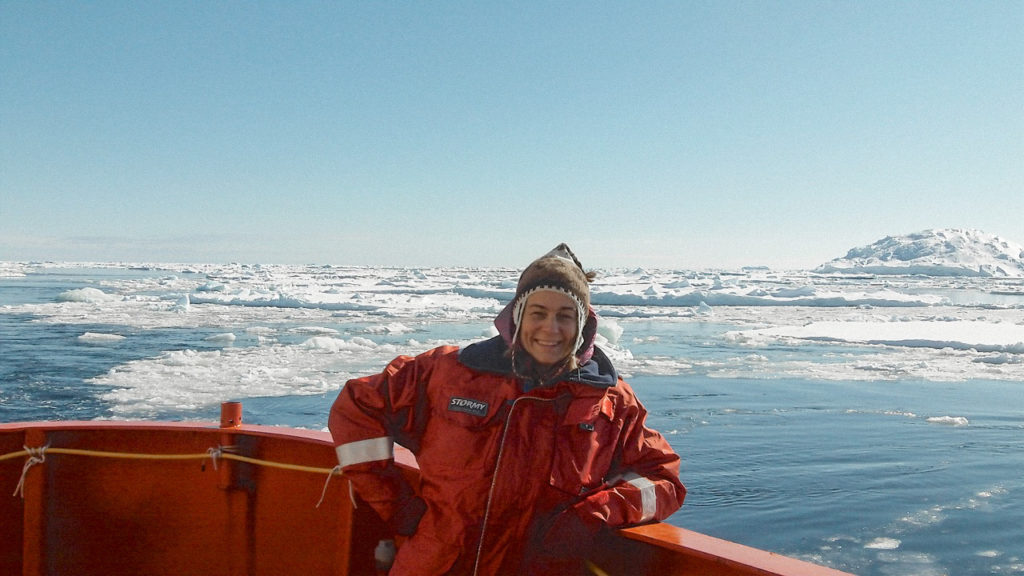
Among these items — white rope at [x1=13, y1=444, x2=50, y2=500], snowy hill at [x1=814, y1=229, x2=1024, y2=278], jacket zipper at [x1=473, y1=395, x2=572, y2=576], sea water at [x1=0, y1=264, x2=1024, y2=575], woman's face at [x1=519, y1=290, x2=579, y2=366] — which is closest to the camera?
jacket zipper at [x1=473, y1=395, x2=572, y2=576]

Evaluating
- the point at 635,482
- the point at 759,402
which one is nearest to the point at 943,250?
the point at 759,402

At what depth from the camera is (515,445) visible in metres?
1.56

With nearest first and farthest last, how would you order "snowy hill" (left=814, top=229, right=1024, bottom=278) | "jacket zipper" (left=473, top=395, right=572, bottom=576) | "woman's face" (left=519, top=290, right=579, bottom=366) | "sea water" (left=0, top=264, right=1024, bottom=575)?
"jacket zipper" (left=473, top=395, right=572, bottom=576), "woman's face" (left=519, top=290, right=579, bottom=366), "sea water" (left=0, top=264, right=1024, bottom=575), "snowy hill" (left=814, top=229, right=1024, bottom=278)

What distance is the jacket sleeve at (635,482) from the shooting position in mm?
1573

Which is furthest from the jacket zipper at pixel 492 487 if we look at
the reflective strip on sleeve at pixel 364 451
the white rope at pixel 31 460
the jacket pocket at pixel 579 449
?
the white rope at pixel 31 460

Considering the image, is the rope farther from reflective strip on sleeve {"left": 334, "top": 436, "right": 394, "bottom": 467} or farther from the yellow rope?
reflective strip on sleeve {"left": 334, "top": 436, "right": 394, "bottom": 467}

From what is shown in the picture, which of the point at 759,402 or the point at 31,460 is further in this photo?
the point at 759,402

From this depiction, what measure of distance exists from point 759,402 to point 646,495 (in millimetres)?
6761

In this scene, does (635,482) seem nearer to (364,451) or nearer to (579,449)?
(579,449)

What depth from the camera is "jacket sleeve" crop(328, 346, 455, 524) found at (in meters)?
1.63

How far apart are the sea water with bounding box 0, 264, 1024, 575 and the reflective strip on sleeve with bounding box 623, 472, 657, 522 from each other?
257 cm

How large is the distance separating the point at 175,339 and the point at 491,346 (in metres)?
13.2

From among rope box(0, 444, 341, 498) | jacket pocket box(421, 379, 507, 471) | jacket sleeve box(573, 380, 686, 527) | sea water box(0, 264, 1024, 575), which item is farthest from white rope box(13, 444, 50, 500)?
sea water box(0, 264, 1024, 575)

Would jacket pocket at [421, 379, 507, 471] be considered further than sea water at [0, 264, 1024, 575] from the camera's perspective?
No
